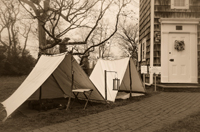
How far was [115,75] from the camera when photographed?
23.5 feet

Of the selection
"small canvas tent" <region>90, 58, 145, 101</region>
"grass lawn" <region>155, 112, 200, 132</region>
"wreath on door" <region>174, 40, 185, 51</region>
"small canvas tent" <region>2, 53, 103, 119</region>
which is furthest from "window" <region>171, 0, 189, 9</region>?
"grass lawn" <region>155, 112, 200, 132</region>

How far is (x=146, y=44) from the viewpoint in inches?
401

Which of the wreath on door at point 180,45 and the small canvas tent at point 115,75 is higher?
the wreath on door at point 180,45

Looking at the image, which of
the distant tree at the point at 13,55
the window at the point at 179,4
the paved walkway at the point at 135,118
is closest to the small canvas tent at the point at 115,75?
the paved walkway at the point at 135,118

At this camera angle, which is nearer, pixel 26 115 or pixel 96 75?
pixel 26 115

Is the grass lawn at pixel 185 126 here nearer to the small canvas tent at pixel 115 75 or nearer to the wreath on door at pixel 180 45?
the small canvas tent at pixel 115 75

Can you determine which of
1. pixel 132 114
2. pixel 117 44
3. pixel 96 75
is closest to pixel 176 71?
pixel 96 75

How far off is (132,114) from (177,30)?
5351mm

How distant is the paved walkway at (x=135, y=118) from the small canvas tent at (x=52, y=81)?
4.35ft

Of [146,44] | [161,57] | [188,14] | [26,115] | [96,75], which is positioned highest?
[188,14]

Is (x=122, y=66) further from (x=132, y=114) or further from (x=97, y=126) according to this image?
(x=97, y=126)

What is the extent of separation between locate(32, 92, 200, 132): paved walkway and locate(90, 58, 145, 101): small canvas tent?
1.25m

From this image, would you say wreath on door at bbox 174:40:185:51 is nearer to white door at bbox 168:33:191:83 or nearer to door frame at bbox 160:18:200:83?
white door at bbox 168:33:191:83

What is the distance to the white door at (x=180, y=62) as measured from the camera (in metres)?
8.73
